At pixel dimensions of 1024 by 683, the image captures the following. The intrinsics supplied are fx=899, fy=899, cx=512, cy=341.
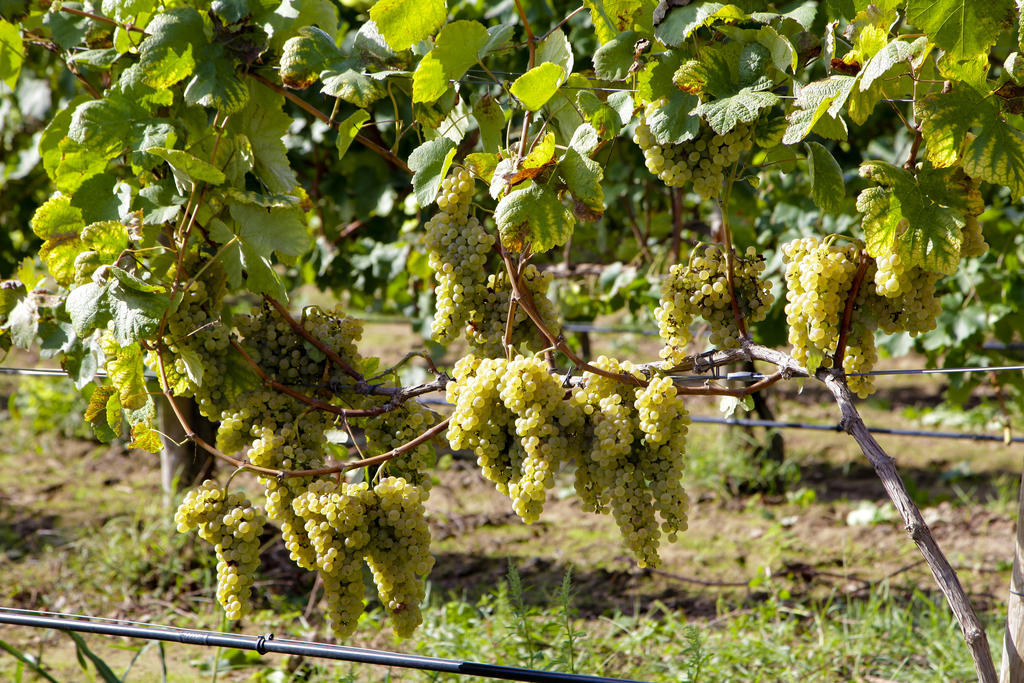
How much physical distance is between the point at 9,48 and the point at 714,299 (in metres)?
1.43

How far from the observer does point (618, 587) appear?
135 inches

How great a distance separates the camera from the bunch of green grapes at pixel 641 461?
1.28m

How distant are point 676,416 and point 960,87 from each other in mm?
590

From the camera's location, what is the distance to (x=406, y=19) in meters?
1.38

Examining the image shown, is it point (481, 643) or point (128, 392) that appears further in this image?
point (481, 643)

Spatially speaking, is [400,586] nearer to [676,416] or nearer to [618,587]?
[676,416]

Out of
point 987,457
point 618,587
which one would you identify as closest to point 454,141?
point 618,587

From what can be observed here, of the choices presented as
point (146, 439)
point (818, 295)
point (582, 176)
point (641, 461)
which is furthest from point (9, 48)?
point (818, 295)

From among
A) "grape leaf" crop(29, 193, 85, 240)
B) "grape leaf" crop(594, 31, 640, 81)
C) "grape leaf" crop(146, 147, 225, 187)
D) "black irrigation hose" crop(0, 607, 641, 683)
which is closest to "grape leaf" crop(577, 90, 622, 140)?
"grape leaf" crop(594, 31, 640, 81)

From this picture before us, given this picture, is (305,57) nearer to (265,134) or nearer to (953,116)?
(265,134)

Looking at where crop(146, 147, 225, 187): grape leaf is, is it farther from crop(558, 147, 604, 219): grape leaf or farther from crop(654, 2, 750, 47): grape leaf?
crop(654, 2, 750, 47): grape leaf

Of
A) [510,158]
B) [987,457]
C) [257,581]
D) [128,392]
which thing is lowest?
[257,581]

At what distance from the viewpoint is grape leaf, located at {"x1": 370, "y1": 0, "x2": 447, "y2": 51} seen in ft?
4.48

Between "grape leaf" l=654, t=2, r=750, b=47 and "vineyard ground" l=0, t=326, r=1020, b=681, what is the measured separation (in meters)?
1.39
